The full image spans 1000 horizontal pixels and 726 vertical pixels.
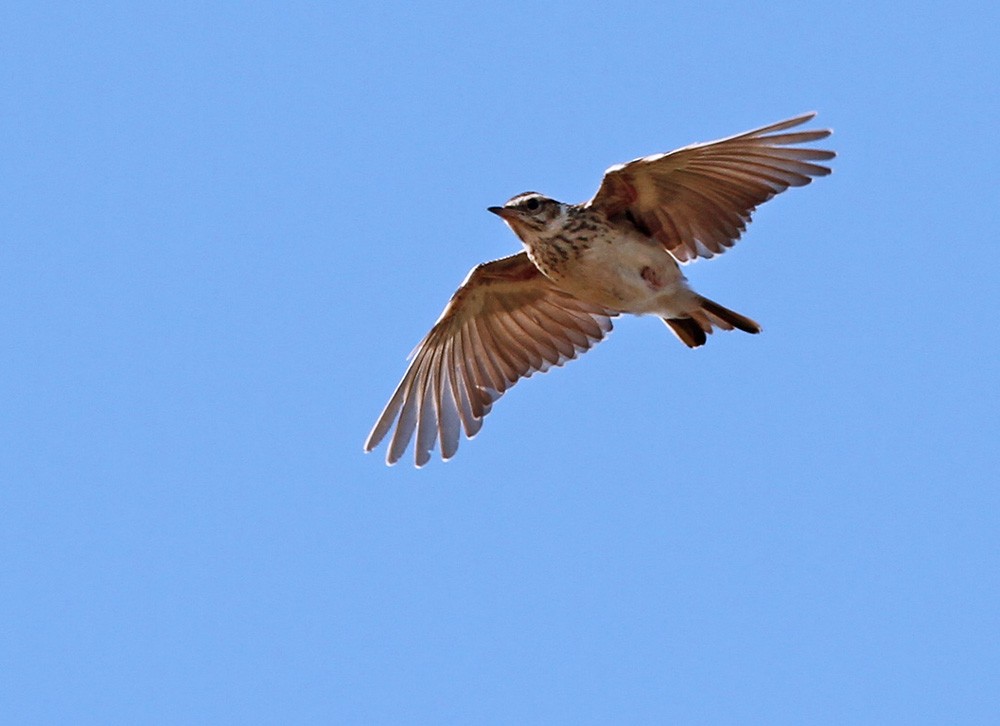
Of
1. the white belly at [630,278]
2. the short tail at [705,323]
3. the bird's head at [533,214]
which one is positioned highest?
the bird's head at [533,214]

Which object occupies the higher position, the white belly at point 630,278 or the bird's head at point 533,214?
the bird's head at point 533,214

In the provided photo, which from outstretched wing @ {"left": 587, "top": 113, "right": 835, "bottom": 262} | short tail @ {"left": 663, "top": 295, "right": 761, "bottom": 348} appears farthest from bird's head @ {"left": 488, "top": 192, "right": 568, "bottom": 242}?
short tail @ {"left": 663, "top": 295, "right": 761, "bottom": 348}

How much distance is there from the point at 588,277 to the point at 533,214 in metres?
0.64

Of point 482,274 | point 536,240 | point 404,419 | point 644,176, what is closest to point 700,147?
point 644,176

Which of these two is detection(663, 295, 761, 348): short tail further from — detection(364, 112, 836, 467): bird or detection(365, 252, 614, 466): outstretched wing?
detection(365, 252, 614, 466): outstretched wing

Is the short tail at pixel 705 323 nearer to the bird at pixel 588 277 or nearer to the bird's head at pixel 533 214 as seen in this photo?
the bird at pixel 588 277

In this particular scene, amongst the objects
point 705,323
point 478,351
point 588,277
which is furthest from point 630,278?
point 478,351

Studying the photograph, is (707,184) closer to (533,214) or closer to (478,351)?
(533,214)

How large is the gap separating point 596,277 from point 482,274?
1.61m

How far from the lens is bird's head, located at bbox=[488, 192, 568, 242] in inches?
494

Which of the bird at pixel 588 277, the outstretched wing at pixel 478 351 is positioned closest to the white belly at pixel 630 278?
the bird at pixel 588 277

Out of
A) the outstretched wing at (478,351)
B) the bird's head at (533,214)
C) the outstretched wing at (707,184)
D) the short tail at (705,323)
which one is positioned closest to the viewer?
the outstretched wing at (707,184)

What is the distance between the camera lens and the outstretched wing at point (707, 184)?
1210cm

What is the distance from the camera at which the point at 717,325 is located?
13195 mm
